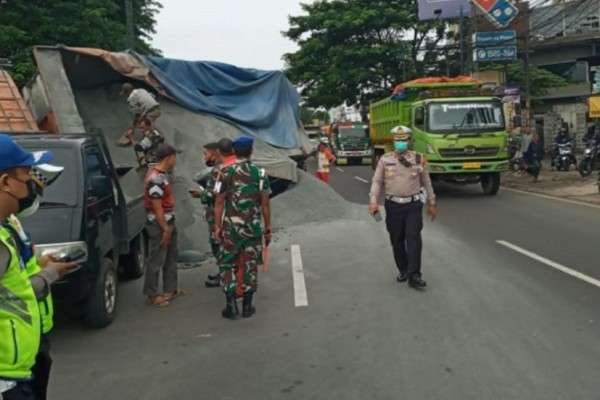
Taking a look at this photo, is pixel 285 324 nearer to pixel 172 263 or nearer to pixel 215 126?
pixel 172 263

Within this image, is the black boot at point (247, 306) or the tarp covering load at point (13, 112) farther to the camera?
the tarp covering load at point (13, 112)

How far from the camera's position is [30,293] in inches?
96.9

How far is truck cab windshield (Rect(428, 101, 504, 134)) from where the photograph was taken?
16.3 meters

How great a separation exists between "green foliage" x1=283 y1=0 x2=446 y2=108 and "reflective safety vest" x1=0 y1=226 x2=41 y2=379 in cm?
3693

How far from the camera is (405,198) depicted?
721 cm

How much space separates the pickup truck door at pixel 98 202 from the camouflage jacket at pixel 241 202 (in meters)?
1.10

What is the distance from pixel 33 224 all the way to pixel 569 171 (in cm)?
2076

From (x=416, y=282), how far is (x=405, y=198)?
90 cm

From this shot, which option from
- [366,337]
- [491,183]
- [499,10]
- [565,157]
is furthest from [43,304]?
[499,10]

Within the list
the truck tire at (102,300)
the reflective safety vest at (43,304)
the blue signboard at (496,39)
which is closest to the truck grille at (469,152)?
the blue signboard at (496,39)

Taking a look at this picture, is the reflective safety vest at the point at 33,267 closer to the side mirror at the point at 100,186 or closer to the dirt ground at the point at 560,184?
the side mirror at the point at 100,186

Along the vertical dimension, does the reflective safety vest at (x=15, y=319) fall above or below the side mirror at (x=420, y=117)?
below

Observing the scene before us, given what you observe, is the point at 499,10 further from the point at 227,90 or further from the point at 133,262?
the point at 133,262

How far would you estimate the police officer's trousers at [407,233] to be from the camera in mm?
7102
